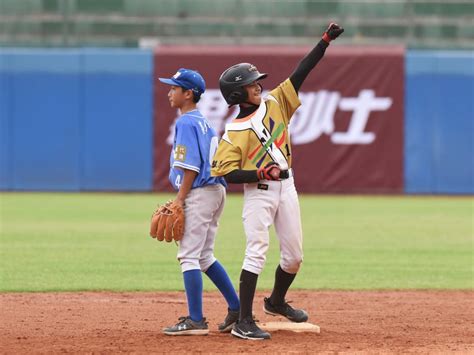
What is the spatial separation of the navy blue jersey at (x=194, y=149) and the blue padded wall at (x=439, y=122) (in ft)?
45.7

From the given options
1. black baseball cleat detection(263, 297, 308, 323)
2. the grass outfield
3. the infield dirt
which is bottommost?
the grass outfield

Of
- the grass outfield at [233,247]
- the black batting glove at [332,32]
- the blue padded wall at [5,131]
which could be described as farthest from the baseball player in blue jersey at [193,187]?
the blue padded wall at [5,131]

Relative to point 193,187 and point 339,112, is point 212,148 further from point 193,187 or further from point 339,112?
point 339,112

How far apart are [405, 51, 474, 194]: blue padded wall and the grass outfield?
1.90 m

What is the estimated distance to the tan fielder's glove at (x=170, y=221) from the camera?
6.09 m

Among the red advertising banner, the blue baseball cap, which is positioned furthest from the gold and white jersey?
the red advertising banner

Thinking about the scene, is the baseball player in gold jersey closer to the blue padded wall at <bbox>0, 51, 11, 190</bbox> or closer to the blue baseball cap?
the blue baseball cap

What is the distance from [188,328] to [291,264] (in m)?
0.78

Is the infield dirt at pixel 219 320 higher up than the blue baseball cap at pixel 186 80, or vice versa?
the blue baseball cap at pixel 186 80

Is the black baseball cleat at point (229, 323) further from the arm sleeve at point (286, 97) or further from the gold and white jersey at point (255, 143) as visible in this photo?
the arm sleeve at point (286, 97)

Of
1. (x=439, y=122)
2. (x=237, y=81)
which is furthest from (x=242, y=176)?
(x=439, y=122)

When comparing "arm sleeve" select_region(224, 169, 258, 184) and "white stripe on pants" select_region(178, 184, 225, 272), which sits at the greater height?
"arm sleeve" select_region(224, 169, 258, 184)

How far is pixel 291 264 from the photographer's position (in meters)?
6.25

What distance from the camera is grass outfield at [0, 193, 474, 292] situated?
927 centimetres
